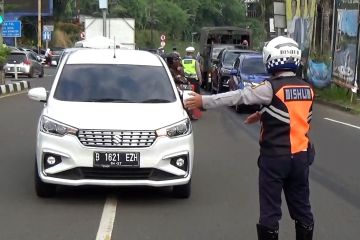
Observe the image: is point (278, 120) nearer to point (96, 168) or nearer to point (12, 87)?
point (96, 168)

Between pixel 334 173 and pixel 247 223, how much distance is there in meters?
3.32

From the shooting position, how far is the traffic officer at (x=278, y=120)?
4.97m

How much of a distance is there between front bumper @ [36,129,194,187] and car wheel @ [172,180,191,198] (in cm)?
28

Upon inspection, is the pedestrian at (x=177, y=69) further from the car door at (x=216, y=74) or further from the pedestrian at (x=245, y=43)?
the pedestrian at (x=245, y=43)

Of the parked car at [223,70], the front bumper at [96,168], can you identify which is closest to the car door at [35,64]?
the parked car at [223,70]

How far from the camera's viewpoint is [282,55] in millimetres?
5031

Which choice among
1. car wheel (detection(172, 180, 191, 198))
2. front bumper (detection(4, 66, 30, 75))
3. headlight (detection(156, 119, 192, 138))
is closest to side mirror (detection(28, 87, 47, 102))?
headlight (detection(156, 119, 192, 138))

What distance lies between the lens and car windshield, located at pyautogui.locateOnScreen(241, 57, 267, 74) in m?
20.2

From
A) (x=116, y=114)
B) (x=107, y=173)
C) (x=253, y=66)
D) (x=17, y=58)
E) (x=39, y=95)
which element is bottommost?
(x=17, y=58)

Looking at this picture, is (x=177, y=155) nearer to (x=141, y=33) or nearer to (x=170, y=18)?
(x=141, y=33)

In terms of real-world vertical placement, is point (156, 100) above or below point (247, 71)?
above

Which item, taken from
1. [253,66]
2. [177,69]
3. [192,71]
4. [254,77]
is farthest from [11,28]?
[177,69]

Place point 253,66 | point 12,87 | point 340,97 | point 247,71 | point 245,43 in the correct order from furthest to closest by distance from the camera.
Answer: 1. point 245,43
2. point 12,87
3. point 340,97
4. point 253,66
5. point 247,71

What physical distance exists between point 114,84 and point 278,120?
12.4ft
